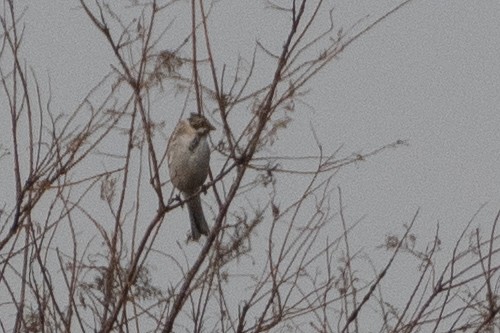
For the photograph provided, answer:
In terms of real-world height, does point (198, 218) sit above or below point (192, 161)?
below

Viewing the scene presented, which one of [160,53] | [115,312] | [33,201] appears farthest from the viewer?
[160,53]

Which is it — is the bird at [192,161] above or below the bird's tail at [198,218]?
above

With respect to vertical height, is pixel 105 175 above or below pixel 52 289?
above

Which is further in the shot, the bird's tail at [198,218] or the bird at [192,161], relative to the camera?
the bird at [192,161]

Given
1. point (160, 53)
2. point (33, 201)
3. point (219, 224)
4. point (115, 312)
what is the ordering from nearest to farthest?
point (115, 312), point (33, 201), point (219, 224), point (160, 53)

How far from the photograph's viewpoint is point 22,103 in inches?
144

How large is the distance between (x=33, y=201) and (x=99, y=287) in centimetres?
52

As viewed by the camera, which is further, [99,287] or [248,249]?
[248,249]

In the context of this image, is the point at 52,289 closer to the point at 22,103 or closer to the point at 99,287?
the point at 99,287

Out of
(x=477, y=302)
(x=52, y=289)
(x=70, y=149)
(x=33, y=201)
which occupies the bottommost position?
(x=477, y=302)

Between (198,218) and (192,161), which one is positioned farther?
(192,161)

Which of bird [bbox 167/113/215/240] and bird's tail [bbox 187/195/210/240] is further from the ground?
bird [bbox 167/113/215/240]

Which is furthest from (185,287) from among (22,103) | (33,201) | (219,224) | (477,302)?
(477,302)

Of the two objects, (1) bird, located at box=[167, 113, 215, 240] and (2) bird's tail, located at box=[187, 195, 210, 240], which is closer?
(2) bird's tail, located at box=[187, 195, 210, 240]
